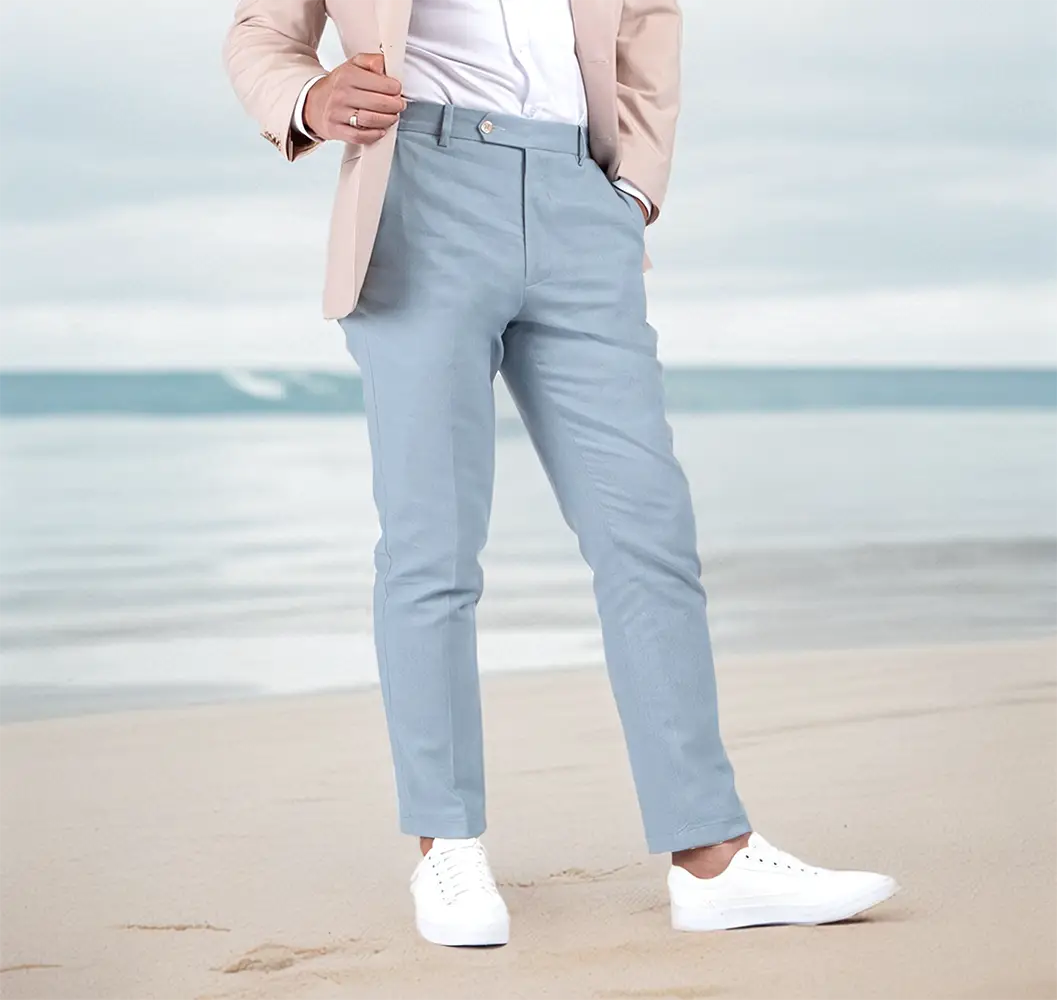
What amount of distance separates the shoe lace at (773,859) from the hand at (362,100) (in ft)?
2.48

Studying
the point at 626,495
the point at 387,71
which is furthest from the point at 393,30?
the point at 626,495

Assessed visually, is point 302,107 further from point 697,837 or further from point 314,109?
point 697,837

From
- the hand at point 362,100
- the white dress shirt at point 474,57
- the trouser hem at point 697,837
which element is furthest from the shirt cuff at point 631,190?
the trouser hem at point 697,837

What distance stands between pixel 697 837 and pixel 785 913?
0.35 ft

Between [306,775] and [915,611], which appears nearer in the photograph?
[306,775]

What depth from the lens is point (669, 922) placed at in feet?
4.91

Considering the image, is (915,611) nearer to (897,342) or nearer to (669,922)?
(669,922)

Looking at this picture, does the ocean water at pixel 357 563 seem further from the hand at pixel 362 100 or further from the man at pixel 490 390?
the hand at pixel 362 100

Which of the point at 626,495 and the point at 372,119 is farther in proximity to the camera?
the point at 626,495

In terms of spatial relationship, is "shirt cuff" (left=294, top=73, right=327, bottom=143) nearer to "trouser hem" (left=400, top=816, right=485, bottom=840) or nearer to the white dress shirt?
the white dress shirt

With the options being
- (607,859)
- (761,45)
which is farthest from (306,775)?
(761,45)

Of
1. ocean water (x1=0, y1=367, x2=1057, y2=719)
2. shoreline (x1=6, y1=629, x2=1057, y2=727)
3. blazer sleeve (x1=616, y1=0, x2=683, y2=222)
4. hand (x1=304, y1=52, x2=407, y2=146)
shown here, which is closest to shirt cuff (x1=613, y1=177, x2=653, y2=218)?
A: blazer sleeve (x1=616, y1=0, x2=683, y2=222)

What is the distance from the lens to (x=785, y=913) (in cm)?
146

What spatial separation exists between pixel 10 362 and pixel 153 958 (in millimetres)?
10138
